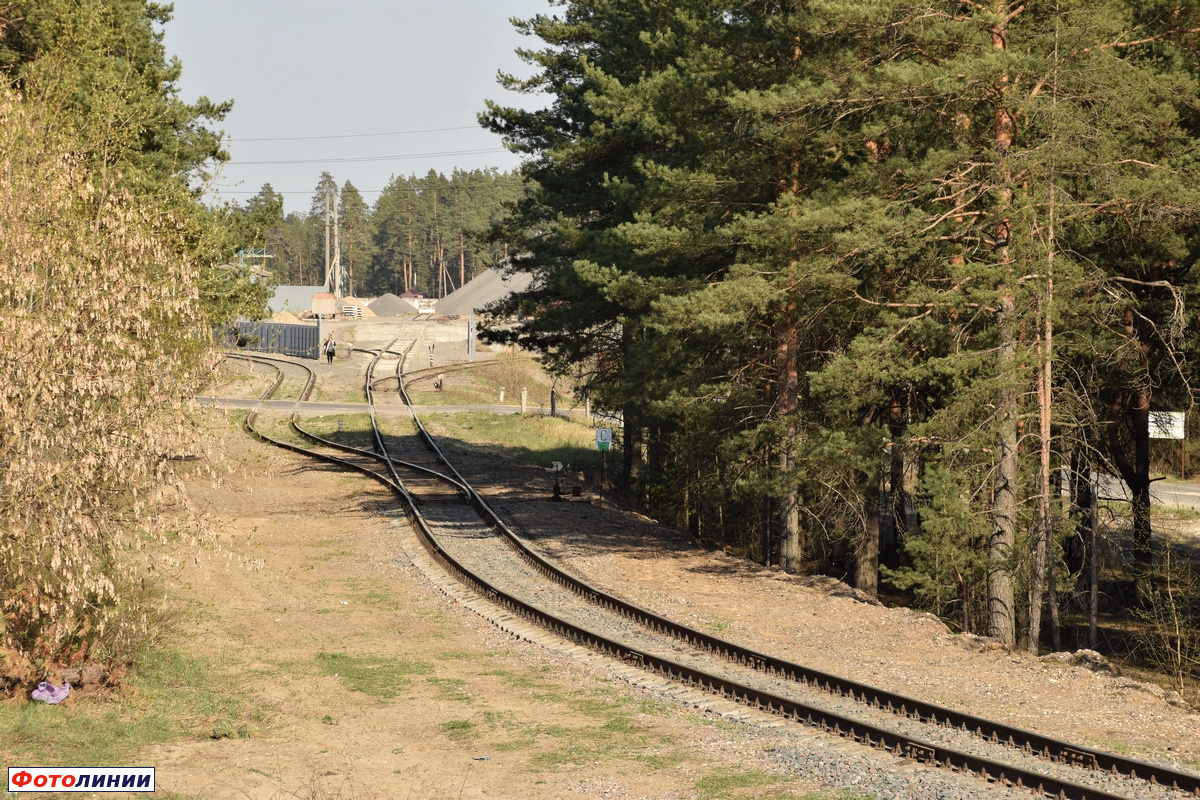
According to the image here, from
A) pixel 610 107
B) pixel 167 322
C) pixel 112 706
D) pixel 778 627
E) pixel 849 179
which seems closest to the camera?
pixel 112 706

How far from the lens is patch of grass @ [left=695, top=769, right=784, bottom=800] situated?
1014 centimetres

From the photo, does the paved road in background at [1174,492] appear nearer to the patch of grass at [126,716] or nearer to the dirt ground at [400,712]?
the dirt ground at [400,712]

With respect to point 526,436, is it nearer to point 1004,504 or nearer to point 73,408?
point 1004,504

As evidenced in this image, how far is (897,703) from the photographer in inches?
495

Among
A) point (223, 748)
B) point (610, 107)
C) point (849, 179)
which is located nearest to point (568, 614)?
point (223, 748)

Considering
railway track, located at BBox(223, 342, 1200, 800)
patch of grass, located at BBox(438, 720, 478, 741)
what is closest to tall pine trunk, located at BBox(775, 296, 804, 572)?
railway track, located at BBox(223, 342, 1200, 800)

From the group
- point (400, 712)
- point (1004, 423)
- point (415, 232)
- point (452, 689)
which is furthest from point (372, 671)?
point (415, 232)

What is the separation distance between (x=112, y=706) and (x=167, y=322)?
224 inches

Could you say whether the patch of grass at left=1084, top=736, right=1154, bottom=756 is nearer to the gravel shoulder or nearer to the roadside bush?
the gravel shoulder

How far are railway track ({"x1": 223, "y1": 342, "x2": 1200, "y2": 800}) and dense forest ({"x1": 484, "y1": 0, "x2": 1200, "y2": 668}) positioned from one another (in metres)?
4.08

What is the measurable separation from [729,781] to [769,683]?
11.3 ft

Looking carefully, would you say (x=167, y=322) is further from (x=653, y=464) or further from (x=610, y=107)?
(x=653, y=464)

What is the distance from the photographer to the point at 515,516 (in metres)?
27.3

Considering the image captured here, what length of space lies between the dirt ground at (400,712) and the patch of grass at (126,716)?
300 millimetres
